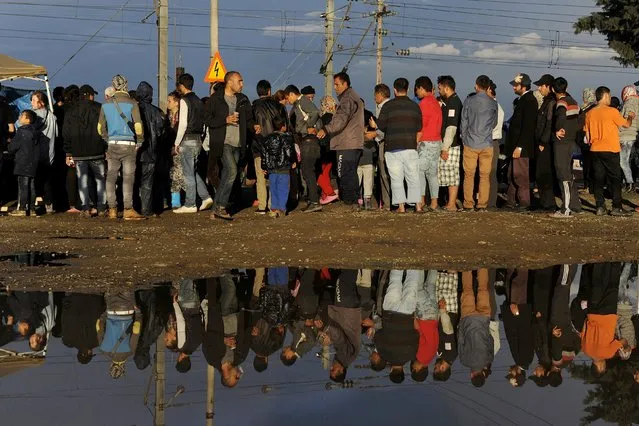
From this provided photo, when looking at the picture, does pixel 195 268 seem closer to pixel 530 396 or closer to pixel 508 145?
pixel 530 396

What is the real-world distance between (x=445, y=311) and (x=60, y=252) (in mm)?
5992

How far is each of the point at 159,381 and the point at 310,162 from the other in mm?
11939

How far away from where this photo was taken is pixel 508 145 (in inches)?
738

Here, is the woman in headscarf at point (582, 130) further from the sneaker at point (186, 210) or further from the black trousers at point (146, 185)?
the black trousers at point (146, 185)

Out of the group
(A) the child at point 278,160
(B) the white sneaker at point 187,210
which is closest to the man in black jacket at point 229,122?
(A) the child at point 278,160

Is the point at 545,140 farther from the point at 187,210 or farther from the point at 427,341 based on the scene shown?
the point at 427,341

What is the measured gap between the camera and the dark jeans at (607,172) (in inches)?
709

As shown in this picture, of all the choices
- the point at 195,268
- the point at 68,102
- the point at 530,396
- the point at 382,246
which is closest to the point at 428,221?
the point at 382,246

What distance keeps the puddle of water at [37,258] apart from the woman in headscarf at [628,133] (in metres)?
11.6


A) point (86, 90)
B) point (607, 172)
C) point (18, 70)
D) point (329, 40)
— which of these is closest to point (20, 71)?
point (18, 70)

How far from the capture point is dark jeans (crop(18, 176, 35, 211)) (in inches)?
725

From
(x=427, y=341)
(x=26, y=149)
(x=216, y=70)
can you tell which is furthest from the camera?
(x=216, y=70)

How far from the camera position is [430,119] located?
17656 millimetres

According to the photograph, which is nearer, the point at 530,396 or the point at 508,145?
the point at 530,396
